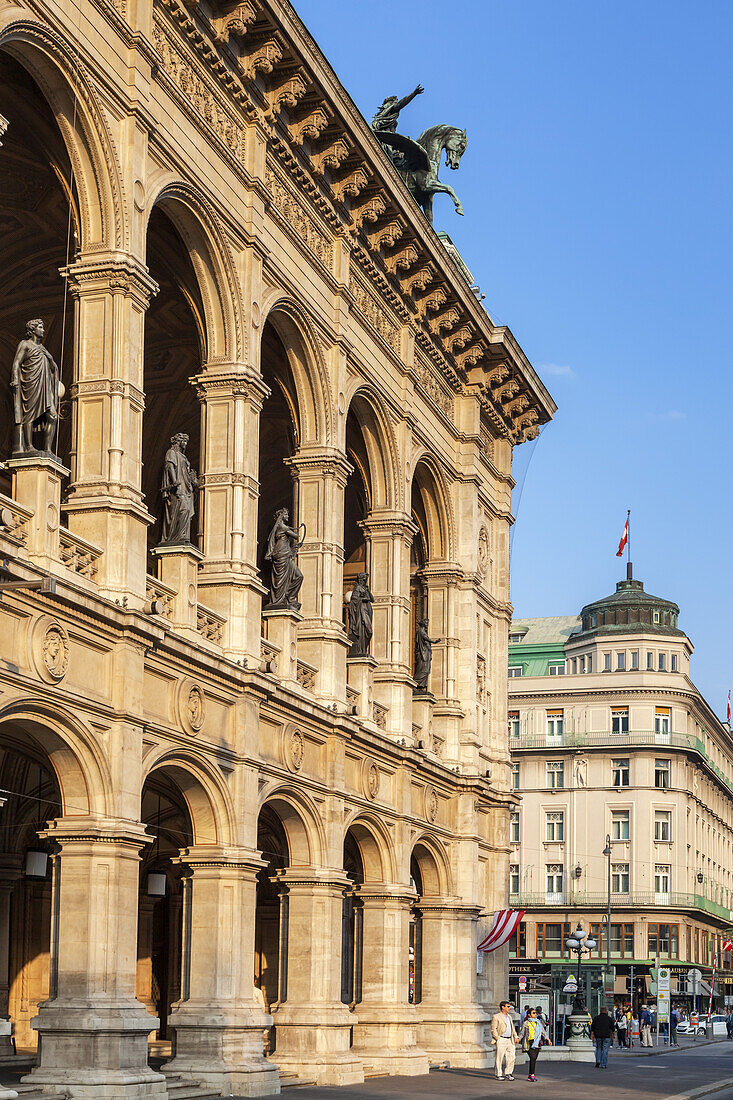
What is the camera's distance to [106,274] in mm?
22438

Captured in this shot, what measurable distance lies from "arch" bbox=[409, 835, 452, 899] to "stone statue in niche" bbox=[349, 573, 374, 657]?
256 inches

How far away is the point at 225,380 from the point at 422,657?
13.2m

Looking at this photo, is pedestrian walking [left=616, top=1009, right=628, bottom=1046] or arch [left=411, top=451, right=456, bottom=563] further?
pedestrian walking [left=616, top=1009, right=628, bottom=1046]

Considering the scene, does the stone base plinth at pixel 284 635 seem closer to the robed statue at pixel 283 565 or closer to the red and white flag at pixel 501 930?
the robed statue at pixel 283 565

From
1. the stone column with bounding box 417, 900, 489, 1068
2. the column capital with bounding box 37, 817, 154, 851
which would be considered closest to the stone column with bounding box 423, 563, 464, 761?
the stone column with bounding box 417, 900, 489, 1068

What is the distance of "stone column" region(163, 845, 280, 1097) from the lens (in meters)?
24.2

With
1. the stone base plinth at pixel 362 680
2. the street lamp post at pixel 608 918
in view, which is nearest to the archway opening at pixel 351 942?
the stone base plinth at pixel 362 680

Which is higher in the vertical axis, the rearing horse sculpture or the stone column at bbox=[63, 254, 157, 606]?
the rearing horse sculpture

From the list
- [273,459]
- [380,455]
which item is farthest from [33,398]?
[273,459]

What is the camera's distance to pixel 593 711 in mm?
95750

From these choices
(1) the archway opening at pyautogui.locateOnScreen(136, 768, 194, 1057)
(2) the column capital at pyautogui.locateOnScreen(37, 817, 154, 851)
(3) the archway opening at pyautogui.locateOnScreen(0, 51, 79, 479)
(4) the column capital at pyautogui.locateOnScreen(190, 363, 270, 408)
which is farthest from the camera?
(1) the archway opening at pyautogui.locateOnScreen(136, 768, 194, 1057)

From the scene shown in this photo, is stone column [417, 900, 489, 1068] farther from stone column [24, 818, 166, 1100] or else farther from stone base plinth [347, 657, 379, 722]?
stone column [24, 818, 166, 1100]

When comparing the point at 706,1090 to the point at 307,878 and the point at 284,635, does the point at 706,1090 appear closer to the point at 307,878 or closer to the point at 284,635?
the point at 307,878

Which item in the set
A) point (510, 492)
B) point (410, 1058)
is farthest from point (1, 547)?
point (510, 492)
